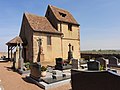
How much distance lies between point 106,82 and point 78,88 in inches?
62.4

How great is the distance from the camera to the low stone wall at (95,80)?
5.41 m

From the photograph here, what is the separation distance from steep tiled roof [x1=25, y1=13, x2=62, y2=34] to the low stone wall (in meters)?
14.8

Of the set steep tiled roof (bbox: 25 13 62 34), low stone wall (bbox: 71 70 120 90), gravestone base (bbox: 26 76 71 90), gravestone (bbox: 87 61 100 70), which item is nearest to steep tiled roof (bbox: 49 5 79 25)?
steep tiled roof (bbox: 25 13 62 34)

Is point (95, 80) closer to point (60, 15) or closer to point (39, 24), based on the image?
point (39, 24)

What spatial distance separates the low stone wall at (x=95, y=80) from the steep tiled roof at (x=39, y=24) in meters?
14.8

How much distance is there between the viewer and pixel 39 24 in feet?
73.3

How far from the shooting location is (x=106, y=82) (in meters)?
5.62

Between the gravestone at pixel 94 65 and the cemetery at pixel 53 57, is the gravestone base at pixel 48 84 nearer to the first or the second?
the cemetery at pixel 53 57

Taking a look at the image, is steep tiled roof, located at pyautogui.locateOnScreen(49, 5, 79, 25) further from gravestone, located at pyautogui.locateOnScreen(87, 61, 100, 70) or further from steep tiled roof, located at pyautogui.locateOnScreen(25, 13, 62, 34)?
gravestone, located at pyautogui.locateOnScreen(87, 61, 100, 70)

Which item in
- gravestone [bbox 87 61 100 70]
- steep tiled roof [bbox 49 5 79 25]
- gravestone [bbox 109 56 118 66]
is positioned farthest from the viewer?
steep tiled roof [bbox 49 5 79 25]

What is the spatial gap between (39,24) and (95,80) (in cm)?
1783

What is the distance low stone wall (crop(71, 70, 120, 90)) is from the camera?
213 inches

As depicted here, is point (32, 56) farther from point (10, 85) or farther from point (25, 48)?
point (10, 85)

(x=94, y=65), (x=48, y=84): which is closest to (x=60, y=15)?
(x=48, y=84)
